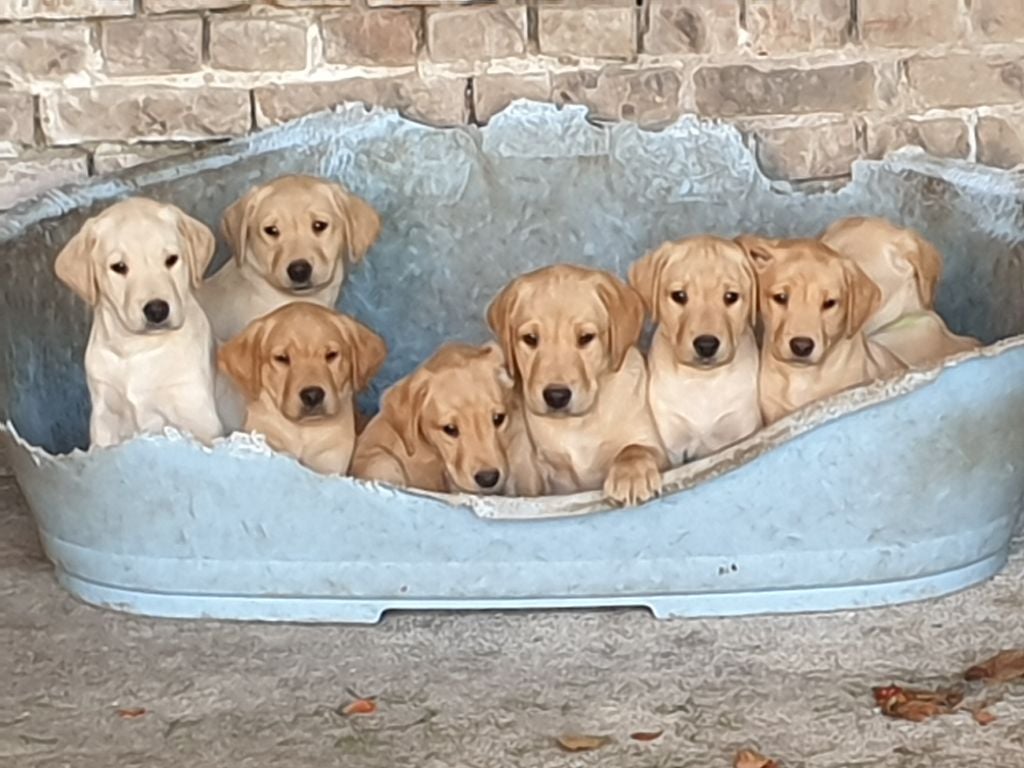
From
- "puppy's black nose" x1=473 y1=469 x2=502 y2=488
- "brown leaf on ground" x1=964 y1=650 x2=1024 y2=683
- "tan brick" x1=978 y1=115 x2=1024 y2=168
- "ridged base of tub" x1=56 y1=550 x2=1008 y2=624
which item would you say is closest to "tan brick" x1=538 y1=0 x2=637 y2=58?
"tan brick" x1=978 y1=115 x2=1024 y2=168

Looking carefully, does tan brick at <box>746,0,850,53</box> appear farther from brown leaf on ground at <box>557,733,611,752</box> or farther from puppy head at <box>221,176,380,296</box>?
brown leaf on ground at <box>557,733,611,752</box>

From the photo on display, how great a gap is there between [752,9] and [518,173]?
1.50 feet

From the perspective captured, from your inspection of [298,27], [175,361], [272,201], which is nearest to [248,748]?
[175,361]

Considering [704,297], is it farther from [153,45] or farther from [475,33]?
[153,45]

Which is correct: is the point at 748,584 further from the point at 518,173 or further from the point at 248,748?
the point at 518,173

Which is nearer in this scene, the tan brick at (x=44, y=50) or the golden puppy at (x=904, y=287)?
the golden puppy at (x=904, y=287)

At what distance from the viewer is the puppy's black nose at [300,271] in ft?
7.53

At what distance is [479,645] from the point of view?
1940 mm

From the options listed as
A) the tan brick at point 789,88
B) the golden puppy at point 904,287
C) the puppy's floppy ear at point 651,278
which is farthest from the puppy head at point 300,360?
the tan brick at point 789,88

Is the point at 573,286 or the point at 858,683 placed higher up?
the point at 573,286

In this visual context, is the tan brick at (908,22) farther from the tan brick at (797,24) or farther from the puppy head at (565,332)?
the puppy head at (565,332)

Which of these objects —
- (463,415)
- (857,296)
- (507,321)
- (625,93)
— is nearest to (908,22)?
(625,93)

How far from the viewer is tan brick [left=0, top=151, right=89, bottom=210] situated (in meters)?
2.72

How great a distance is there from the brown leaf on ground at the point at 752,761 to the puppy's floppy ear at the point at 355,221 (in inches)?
40.0
